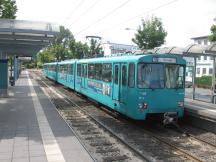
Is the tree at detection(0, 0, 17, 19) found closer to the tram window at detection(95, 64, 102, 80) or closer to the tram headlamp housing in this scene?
the tram window at detection(95, 64, 102, 80)

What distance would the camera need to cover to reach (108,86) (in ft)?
51.3

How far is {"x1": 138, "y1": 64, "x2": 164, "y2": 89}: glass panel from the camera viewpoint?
12.6 m

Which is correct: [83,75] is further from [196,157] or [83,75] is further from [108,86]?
[196,157]

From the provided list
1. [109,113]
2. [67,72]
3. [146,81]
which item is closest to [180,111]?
[146,81]

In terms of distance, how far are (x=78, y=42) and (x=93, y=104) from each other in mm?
57134

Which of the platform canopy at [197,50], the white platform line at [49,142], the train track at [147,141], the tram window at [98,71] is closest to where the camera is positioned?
the white platform line at [49,142]

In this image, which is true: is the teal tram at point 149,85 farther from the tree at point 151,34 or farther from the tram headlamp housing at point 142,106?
the tree at point 151,34

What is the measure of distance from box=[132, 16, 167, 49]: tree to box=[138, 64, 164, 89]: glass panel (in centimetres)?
2516

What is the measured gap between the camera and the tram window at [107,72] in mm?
15547

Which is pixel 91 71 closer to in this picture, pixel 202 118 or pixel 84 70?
pixel 84 70

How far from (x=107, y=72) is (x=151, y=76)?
369 centimetres

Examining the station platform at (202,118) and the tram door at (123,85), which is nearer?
the station platform at (202,118)

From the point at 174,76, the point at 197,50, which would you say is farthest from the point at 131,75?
the point at 197,50

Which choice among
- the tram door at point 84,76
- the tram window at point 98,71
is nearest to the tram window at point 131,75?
the tram window at point 98,71
